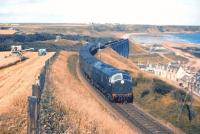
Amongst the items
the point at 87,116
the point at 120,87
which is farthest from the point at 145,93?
the point at 87,116

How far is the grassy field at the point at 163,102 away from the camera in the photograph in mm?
55209

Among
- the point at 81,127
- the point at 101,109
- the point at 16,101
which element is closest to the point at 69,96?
the point at 101,109

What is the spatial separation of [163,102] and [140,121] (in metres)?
16.5

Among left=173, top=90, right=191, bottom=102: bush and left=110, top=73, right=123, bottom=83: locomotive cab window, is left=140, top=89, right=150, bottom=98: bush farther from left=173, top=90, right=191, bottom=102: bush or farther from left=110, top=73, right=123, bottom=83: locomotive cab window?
left=110, top=73, right=123, bottom=83: locomotive cab window

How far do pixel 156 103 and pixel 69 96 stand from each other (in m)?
18.8

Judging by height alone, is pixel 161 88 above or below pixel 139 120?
below

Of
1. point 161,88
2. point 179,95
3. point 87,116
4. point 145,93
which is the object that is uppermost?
point 87,116

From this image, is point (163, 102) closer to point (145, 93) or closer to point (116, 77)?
point (145, 93)

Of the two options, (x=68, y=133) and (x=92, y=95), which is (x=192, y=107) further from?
(x=68, y=133)

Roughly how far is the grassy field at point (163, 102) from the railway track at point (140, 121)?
6311 millimetres

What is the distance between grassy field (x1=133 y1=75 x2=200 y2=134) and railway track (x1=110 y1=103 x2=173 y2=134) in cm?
631

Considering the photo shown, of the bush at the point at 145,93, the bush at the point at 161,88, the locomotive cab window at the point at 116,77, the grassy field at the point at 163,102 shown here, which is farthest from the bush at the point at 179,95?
the locomotive cab window at the point at 116,77

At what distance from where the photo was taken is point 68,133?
31234 mm

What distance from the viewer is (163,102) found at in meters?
62.9
